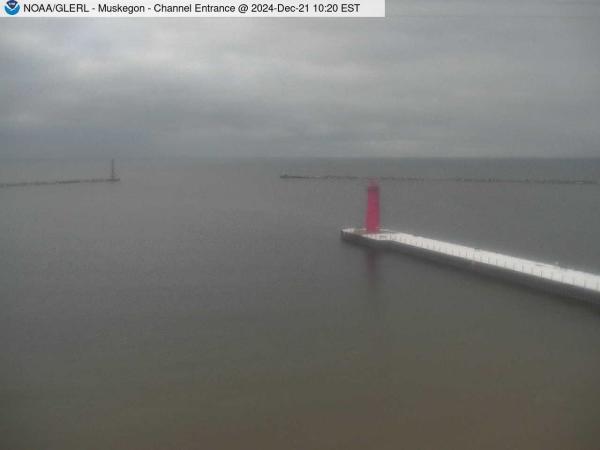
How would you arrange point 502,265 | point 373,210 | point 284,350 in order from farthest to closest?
point 373,210
point 502,265
point 284,350

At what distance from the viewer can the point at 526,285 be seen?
566cm

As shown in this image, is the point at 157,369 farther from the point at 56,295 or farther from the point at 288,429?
the point at 56,295

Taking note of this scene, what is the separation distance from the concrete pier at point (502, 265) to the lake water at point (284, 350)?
127 millimetres

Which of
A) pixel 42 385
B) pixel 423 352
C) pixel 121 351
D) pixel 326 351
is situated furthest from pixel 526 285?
pixel 42 385

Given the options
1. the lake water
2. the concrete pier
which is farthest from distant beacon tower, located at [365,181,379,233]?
the lake water

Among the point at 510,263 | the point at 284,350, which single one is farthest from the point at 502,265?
the point at 284,350

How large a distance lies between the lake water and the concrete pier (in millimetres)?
127

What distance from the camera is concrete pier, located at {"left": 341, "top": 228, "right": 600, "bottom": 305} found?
5.17 metres

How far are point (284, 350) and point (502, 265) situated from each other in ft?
10.3

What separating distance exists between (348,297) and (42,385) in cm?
305

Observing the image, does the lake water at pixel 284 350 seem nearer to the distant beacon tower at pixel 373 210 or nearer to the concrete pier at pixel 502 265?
the concrete pier at pixel 502 265

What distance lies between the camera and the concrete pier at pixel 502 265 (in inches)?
204

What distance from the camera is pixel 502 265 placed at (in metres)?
6.12

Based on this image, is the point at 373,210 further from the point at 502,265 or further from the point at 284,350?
the point at 284,350
